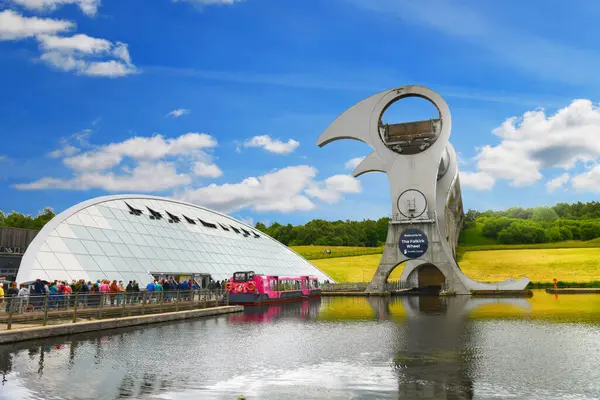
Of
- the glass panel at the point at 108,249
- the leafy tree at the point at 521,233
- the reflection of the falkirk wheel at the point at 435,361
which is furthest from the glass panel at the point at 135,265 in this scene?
the leafy tree at the point at 521,233

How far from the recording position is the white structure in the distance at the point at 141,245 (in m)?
33.6

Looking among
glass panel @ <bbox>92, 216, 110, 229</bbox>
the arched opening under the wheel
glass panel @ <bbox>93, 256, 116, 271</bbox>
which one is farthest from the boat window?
the arched opening under the wheel

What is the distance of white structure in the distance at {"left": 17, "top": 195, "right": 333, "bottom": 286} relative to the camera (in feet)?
110

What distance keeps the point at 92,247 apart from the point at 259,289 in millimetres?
13378

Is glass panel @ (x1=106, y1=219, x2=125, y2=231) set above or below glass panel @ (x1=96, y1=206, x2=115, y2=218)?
below

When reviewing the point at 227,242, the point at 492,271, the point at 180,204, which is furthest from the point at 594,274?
the point at 180,204

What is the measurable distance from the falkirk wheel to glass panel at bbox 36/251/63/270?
110 ft

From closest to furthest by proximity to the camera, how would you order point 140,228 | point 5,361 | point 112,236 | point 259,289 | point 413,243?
point 5,361 < point 112,236 < point 259,289 < point 140,228 < point 413,243

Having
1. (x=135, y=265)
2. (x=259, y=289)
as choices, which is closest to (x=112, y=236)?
(x=135, y=265)

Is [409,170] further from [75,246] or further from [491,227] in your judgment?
[491,227]

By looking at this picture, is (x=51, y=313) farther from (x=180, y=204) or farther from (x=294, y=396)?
(x=180, y=204)

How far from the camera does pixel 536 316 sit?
2869 cm

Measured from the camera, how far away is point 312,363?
14469mm

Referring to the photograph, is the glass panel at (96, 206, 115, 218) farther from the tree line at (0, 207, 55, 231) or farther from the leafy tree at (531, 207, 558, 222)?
the leafy tree at (531, 207, 558, 222)
